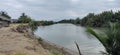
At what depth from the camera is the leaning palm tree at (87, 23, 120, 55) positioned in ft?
35.8

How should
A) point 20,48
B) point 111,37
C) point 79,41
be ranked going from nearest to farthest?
point 111,37 < point 20,48 < point 79,41

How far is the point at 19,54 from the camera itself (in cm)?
1803

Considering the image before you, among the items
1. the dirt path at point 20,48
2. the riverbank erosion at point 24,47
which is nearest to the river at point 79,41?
the riverbank erosion at point 24,47

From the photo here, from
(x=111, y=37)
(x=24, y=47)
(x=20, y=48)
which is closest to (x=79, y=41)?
(x=24, y=47)

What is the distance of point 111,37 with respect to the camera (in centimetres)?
1091

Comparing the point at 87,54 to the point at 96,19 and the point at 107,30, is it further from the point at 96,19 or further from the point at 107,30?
the point at 96,19

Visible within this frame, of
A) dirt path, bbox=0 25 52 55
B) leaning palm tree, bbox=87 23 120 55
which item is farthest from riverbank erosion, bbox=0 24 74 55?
leaning palm tree, bbox=87 23 120 55

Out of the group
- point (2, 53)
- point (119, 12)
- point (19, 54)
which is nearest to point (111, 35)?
point (19, 54)

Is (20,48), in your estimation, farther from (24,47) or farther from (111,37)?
(111,37)

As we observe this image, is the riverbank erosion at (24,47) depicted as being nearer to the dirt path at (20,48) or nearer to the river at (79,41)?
the dirt path at (20,48)

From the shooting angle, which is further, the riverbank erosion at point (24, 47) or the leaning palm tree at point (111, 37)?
the riverbank erosion at point (24, 47)

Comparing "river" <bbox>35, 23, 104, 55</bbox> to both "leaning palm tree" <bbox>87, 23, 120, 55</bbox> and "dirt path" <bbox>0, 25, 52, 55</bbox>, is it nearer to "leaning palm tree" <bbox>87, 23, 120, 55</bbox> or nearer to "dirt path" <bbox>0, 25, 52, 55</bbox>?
"leaning palm tree" <bbox>87, 23, 120, 55</bbox>

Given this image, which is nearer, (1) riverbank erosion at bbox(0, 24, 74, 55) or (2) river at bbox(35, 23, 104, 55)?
(1) riverbank erosion at bbox(0, 24, 74, 55)

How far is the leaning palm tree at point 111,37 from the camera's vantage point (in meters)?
10.9
